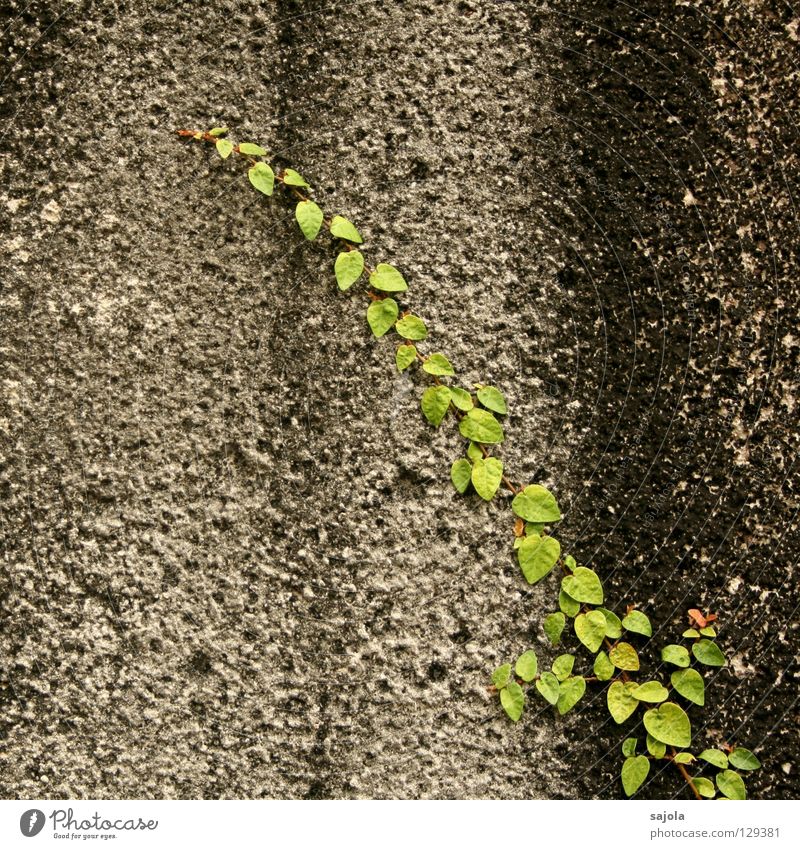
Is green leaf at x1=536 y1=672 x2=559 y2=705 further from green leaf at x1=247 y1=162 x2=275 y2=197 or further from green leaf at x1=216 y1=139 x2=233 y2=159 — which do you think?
green leaf at x1=216 y1=139 x2=233 y2=159

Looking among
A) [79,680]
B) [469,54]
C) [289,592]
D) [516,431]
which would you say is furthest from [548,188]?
[79,680]

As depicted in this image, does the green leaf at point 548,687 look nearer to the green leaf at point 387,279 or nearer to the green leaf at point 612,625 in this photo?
the green leaf at point 612,625

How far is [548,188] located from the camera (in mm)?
1552

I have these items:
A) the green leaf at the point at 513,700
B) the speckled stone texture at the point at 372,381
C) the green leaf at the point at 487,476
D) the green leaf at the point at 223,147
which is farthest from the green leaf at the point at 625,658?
the green leaf at the point at 223,147

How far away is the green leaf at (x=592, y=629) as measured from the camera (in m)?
1.55

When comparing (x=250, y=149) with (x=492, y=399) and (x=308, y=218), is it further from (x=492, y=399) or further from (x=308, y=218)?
(x=492, y=399)

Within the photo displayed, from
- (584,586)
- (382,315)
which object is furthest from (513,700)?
(382,315)

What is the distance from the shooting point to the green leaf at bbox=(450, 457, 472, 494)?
1556mm

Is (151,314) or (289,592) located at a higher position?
(151,314)

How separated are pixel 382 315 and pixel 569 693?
2.87 ft

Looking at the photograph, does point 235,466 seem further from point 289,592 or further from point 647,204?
point 647,204

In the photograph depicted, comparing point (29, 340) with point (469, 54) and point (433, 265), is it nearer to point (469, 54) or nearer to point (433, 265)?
point (433, 265)

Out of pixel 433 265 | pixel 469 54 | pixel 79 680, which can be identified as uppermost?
pixel 469 54

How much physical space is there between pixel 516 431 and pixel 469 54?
2.58ft
